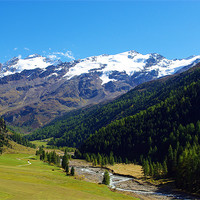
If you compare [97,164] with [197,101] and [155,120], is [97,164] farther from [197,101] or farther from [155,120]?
[197,101]

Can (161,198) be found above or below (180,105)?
below

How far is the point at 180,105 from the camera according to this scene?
198 metres

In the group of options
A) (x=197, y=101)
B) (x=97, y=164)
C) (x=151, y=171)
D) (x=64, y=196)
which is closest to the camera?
(x=64, y=196)

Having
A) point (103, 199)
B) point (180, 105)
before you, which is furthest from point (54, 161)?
point (180, 105)

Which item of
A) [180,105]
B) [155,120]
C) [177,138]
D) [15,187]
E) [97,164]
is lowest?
[97,164]

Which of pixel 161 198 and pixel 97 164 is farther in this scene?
pixel 97 164

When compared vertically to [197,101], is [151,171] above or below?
below

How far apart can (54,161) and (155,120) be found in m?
97.0

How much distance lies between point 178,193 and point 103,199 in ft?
124

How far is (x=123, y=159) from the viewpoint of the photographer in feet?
585

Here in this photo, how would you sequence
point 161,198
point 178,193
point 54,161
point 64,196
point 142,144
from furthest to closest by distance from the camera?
point 142,144, point 54,161, point 178,193, point 161,198, point 64,196

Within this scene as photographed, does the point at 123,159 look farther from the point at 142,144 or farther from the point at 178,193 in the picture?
the point at 178,193

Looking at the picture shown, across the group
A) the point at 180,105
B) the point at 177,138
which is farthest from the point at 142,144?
the point at 180,105

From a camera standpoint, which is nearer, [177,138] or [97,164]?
[177,138]
